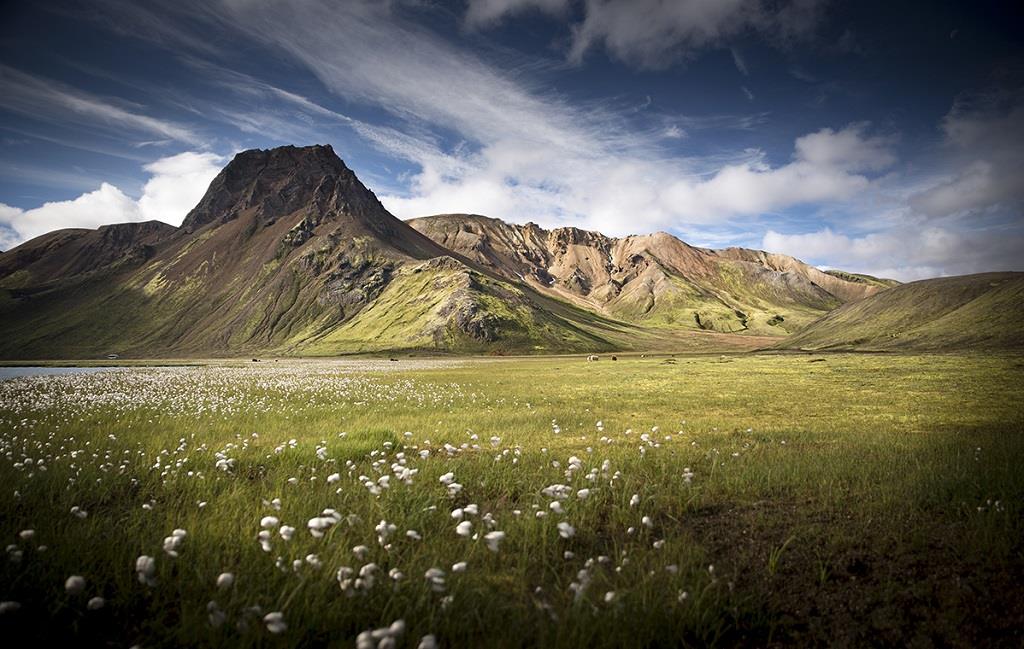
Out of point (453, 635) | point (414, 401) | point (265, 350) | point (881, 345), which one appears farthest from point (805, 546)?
point (265, 350)

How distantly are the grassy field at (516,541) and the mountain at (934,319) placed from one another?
117183 mm

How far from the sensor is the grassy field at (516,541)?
3883 millimetres

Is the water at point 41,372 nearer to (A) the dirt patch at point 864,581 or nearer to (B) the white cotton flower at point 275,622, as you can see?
(B) the white cotton flower at point 275,622

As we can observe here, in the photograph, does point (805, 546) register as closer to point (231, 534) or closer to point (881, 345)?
point (231, 534)

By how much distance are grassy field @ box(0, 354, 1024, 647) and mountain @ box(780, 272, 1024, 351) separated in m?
117

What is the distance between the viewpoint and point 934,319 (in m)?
128

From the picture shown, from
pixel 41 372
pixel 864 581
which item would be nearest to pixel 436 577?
pixel 864 581

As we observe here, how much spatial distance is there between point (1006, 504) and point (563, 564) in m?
7.00

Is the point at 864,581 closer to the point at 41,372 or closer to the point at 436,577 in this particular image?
the point at 436,577

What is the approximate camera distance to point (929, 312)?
13362 centimetres

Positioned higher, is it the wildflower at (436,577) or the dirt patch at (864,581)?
the wildflower at (436,577)

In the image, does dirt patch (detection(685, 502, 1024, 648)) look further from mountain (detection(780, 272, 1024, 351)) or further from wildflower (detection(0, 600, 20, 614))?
mountain (detection(780, 272, 1024, 351))

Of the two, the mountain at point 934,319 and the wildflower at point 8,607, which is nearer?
the wildflower at point 8,607

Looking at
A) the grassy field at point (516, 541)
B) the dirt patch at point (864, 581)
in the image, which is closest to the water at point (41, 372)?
the grassy field at point (516, 541)
